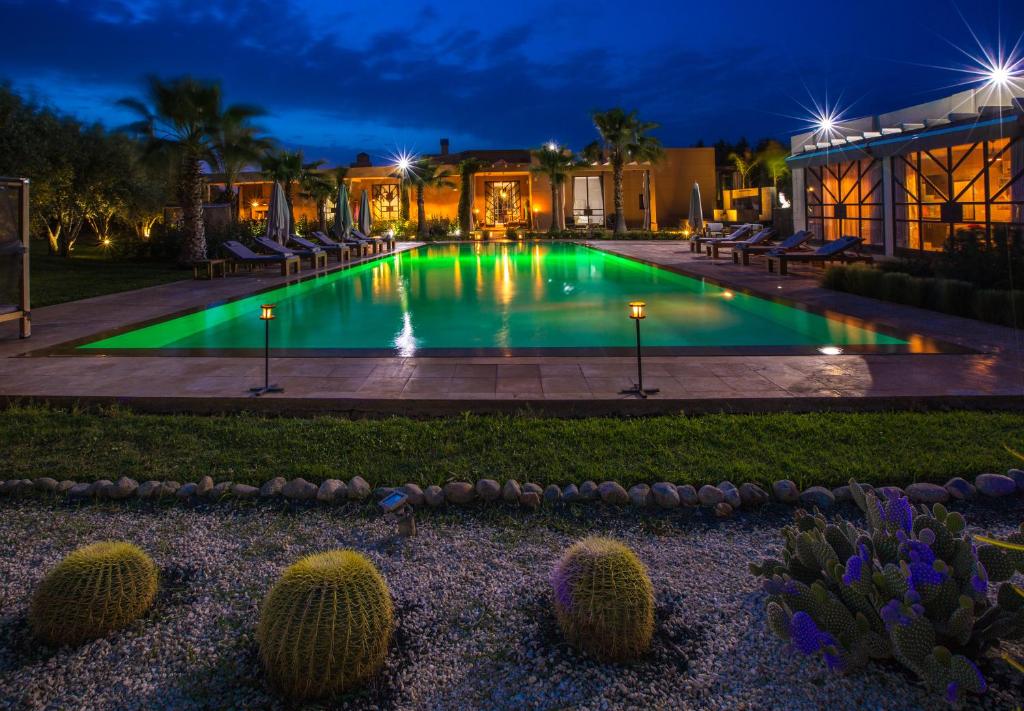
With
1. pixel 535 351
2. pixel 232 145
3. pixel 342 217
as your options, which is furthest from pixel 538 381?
pixel 342 217

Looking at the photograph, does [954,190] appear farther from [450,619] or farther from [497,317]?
[450,619]

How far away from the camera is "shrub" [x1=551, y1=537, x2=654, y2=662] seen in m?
2.74

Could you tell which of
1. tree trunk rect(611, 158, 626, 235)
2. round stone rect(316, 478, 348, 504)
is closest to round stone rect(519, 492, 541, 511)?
round stone rect(316, 478, 348, 504)

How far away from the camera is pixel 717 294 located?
1411 cm

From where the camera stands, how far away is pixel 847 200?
71.4 ft

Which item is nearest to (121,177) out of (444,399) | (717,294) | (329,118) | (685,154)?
(717,294)

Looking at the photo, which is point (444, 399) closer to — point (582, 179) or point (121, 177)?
point (121, 177)

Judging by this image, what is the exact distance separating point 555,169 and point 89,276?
2364 centimetres

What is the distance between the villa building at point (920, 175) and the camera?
588 inches

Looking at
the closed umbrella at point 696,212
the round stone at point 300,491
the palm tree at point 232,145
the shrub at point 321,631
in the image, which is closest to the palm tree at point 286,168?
the palm tree at point 232,145

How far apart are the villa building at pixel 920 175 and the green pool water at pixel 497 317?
3.74 metres

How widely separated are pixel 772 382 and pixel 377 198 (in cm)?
4174

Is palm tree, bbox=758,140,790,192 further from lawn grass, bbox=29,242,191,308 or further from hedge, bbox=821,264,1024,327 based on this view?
lawn grass, bbox=29,242,191,308

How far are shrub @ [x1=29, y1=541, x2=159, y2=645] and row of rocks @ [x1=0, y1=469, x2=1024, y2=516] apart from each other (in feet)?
4.21
